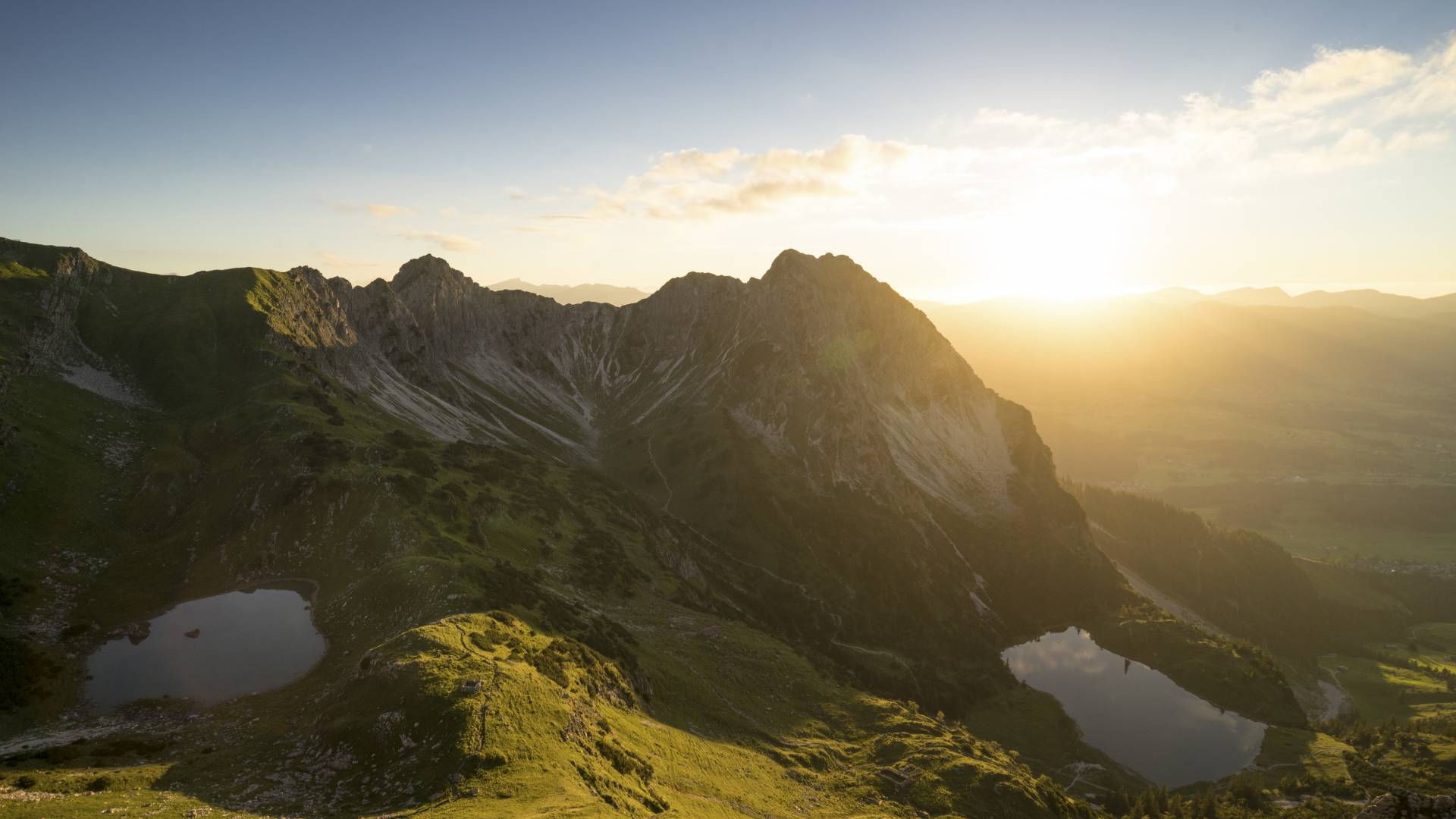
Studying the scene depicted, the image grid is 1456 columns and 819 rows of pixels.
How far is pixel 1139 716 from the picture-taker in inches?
6462

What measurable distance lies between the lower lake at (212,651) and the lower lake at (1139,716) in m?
161

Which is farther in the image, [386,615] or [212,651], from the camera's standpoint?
[386,615]

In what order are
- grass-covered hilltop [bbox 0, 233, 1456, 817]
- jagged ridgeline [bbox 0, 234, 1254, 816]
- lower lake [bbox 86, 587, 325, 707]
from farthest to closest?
lower lake [bbox 86, 587, 325, 707]
jagged ridgeline [bbox 0, 234, 1254, 816]
grass-covered hilltop [bbox 0, 233, 1456, 817]

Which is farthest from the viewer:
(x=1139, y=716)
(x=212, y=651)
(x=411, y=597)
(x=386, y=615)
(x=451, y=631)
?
(x=1139, y=716)

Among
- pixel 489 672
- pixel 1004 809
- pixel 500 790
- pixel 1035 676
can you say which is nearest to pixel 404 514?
pixel 489 672

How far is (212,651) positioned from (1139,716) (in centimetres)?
19337

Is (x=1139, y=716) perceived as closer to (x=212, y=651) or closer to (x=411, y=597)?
(x=411, y=597)

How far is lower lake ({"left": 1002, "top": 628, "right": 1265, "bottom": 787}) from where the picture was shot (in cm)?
14450

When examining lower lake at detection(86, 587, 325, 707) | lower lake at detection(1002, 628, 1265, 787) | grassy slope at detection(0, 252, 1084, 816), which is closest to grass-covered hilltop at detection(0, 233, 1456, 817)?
grassy slope at detection(0, 252, 1084, 816)

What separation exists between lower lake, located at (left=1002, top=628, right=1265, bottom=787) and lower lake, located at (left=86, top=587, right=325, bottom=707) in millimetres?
160668

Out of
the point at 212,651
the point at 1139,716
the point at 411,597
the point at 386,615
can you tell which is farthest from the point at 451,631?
the point at 1139,716

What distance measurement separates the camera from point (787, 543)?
191250 millimetres

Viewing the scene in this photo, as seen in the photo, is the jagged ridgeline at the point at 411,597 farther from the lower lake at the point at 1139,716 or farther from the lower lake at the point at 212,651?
Answer: the lower lake at the point at 1139,716

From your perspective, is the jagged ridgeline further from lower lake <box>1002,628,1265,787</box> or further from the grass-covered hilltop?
lower lake <box>1002,628,1265,787</box>
